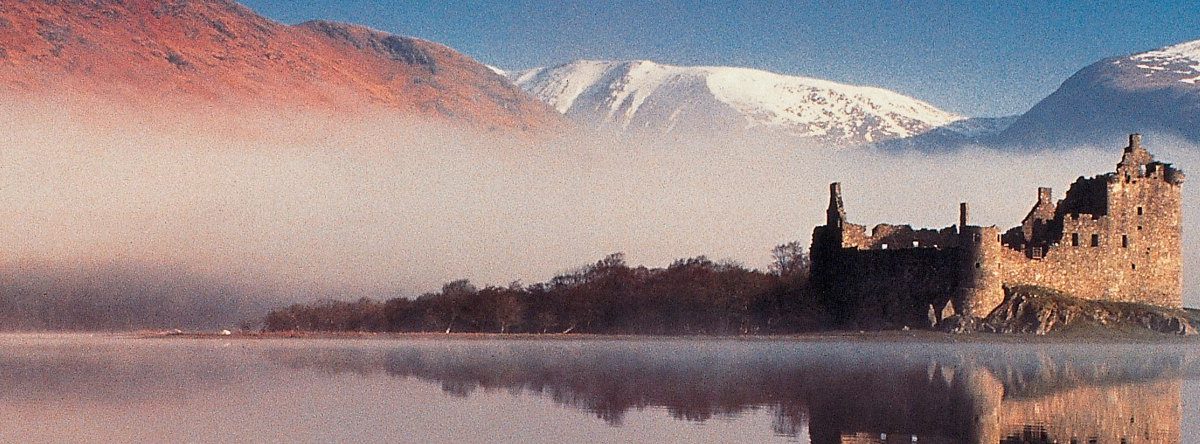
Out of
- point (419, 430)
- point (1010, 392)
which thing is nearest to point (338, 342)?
point (1010, 392)

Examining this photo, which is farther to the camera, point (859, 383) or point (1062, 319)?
point (1062, 319)

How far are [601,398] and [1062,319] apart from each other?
4078cm

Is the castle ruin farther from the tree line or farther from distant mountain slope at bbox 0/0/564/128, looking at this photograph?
distant mountain slope at bbox 0/0/564/128

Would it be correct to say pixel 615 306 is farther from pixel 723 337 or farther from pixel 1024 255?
pixel 1024 255

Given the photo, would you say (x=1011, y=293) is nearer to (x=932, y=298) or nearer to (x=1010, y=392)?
(x=932, y=298)

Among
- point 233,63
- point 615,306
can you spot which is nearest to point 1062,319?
point 615,306

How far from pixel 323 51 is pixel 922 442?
516ft

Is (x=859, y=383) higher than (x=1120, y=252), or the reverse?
(x=1120, y=252)

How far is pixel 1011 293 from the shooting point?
73688 millimetres

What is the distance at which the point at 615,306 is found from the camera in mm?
90312

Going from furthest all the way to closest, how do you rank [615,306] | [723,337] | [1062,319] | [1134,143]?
[615,306], [723,337], [1134,143], [1062,319]

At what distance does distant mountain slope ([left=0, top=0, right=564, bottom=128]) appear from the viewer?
471 ft

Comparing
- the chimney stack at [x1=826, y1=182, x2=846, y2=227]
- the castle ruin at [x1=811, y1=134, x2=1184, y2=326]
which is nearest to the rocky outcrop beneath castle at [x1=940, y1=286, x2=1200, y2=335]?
the castle ruin at [x1=811, y1=134, x2=1184, y2=326]

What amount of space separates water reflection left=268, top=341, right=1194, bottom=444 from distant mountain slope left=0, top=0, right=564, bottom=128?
84.8 meters
